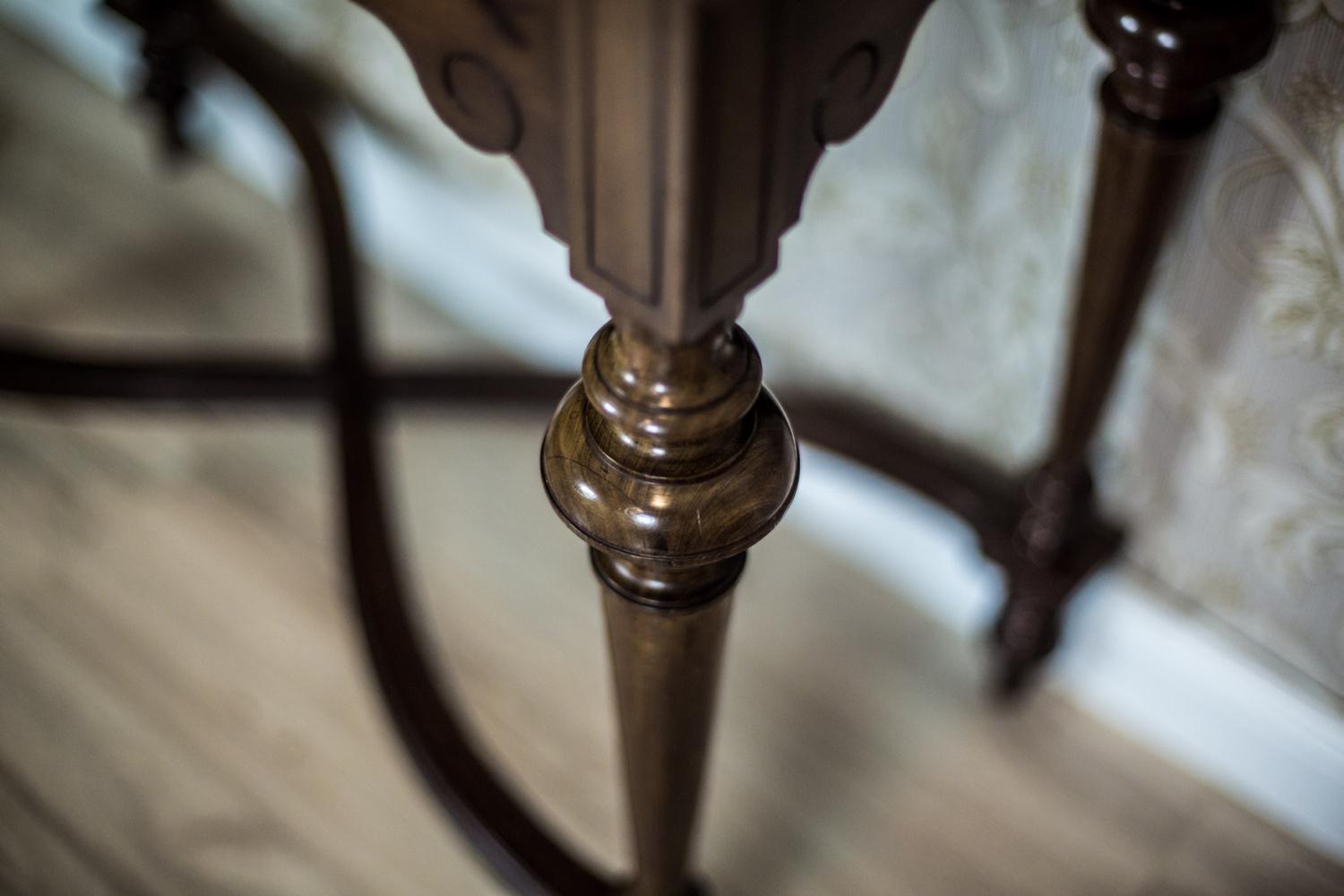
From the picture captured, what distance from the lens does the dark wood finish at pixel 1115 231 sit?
1.61 ft

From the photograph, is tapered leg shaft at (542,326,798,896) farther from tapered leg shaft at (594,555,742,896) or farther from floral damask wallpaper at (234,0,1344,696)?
floral damask wallpaper at (234,0,1344,696)

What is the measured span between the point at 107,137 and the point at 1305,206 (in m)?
0.98

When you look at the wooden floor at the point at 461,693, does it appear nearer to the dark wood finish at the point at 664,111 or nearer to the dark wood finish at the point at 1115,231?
the dark wood finish at the point at 1115,231

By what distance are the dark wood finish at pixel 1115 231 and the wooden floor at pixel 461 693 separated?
0.30 ft

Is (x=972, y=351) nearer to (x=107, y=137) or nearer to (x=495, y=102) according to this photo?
(x=495, y=102)

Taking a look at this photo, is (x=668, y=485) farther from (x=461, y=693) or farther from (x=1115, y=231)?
(x=461, y=693)

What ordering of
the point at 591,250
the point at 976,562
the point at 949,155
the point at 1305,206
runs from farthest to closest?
the point at 976,562 → the point at 949,155 → the point at 1305,206 → the point at 591,250

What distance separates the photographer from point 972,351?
74cm

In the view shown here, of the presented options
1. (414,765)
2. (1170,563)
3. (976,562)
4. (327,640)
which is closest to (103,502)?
(327,640)

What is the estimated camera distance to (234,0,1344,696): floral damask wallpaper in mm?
572

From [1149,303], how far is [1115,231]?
0.09m

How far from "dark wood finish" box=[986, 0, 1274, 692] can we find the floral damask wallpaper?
4 cm

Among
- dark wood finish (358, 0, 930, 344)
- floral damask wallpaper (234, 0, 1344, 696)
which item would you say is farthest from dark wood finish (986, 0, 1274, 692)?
dark wood finish (358, 0, 930, 344)

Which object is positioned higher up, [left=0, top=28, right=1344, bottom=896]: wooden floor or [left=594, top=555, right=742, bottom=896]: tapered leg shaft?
[left=594, top=555, right=742, bottom=896]: tapered leg shaft
